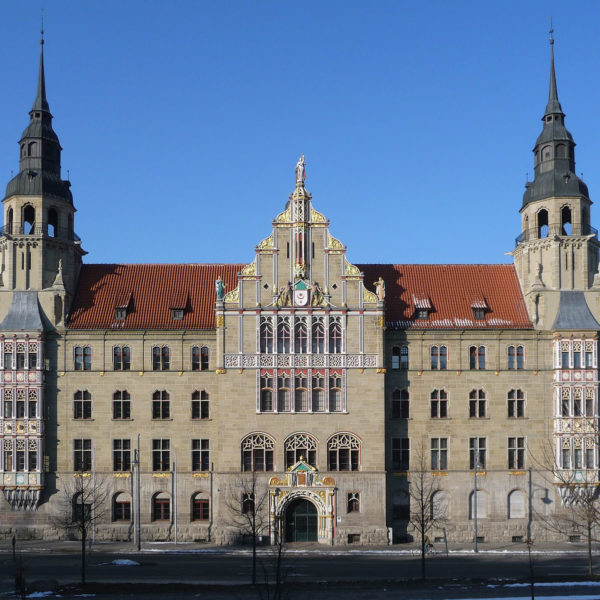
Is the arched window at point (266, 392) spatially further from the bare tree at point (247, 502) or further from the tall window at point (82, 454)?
the tall window at point (82, 454)

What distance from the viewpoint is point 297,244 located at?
72625mm

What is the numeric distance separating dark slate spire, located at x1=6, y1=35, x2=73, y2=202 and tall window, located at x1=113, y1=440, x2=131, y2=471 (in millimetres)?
20066

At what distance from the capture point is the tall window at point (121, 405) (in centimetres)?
7375

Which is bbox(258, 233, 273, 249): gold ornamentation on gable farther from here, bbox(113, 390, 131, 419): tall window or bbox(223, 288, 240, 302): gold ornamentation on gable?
bbox(113, 390, 131, 419): tall window

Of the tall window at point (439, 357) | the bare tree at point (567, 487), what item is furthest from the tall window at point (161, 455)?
the bare tree at point (567, 487)

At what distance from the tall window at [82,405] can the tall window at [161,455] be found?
563 cm

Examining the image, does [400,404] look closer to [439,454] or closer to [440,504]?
[439,454]

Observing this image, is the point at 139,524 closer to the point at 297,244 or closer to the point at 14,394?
the point at 14,394

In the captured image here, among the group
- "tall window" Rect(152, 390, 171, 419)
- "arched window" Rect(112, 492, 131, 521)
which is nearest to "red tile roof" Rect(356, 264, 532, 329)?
"tall window" Rect(152, 390, 171, 419)

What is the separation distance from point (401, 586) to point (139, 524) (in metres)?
25.3

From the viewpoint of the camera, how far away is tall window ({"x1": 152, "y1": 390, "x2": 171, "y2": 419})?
73.8m

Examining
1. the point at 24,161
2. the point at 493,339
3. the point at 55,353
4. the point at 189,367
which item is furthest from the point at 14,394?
A: the point at 493,339

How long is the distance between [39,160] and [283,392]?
26.8 meters

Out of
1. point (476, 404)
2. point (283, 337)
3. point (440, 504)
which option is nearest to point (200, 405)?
point (283, 337)
